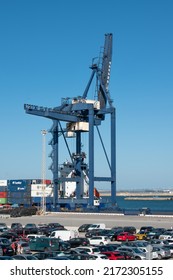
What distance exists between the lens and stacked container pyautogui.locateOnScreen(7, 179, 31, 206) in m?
85.9

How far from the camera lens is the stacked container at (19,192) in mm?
85875

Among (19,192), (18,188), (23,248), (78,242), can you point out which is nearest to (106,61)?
(18,188)

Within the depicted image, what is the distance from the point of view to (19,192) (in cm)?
8725

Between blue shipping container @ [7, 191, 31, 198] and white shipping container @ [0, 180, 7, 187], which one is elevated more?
white shipping container @ [0, 180, 7, 187]

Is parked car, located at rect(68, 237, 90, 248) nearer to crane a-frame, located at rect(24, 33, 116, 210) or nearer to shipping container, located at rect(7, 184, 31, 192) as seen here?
crane a-frame, located at rect(24, 33, 116, 210)

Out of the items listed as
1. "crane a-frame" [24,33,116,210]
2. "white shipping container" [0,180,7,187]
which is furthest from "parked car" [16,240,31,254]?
"white shipping container" [0,180,7,187]

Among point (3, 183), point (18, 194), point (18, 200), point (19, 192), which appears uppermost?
point (3, 183)

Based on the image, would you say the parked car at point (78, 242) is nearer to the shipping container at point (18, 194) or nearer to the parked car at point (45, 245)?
the parked car at point (45, 245)

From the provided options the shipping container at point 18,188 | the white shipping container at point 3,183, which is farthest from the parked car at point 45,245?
the white shipping container at point 3,183

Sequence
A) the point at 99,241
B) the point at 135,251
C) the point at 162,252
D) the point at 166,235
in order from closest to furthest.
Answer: the point at 135,251
the point at 162,252
the point at 99,241
the point at 166,235

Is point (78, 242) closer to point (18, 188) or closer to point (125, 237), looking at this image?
point (125, 237)

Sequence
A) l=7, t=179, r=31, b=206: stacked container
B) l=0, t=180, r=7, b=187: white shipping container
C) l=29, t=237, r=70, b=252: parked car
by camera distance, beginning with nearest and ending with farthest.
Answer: l=29, t=237, r=70, b=252: parked car, l=7, t=179, r=31, b=206: stacked container, l=0, t=180, r=7, b=187: white shipping container
